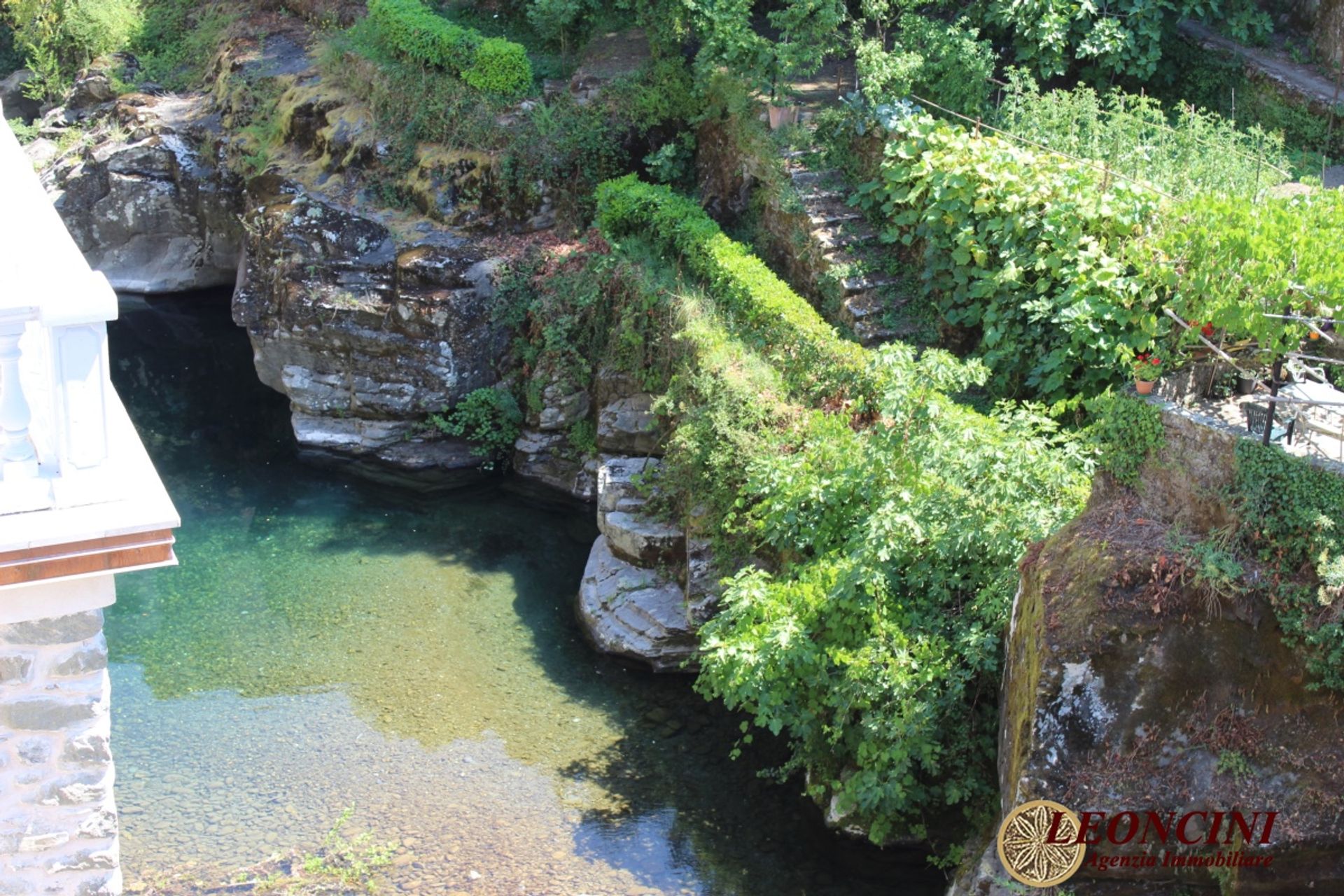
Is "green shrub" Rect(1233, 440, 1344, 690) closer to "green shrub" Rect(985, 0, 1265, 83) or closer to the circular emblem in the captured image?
the circular emblem

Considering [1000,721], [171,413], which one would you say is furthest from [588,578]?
[171,413]

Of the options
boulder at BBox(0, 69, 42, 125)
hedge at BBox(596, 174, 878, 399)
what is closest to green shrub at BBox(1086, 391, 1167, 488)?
hedge at BBox(596, 174, 878, 399)

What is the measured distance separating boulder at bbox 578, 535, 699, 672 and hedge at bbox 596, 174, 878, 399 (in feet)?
9.02

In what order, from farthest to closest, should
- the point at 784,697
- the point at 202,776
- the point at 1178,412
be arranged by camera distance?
1. the point at 202,776
2. the point at 784,697
3. the point at 1178,412

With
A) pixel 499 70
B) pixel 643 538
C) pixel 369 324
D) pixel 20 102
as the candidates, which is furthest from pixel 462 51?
pixel 20 102

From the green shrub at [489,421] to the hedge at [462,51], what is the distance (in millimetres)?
4810

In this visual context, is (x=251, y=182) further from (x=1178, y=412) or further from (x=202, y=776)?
(x=1178, y=412)

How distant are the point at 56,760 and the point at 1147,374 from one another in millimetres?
8205

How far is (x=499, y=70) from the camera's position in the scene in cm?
1875

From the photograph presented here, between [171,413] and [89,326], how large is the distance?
Result: 48.0 ft

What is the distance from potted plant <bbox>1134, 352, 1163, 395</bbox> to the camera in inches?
398

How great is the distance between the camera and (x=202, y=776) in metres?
11.5

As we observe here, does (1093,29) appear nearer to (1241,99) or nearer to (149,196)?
(1241,99)

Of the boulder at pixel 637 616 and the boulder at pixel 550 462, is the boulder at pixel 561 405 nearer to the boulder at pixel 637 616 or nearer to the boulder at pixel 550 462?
the boulder at pixel 550 462
